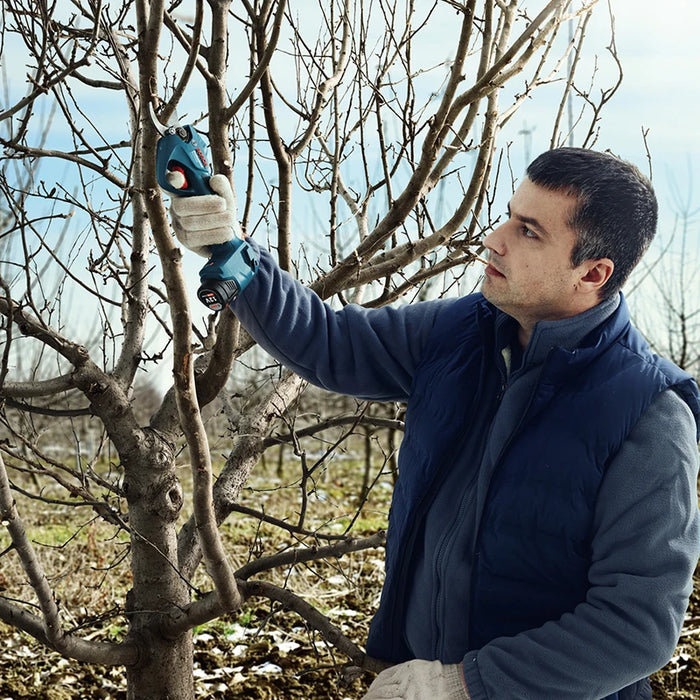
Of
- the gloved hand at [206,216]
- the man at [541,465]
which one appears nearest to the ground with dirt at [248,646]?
the man at [541,465]

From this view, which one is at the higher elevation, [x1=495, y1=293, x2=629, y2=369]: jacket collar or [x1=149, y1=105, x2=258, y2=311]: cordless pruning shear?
[x1=149, y1=105, x2=258, y2=311]: cordless pruning shear

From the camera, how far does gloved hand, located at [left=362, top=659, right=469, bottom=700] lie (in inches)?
67.8

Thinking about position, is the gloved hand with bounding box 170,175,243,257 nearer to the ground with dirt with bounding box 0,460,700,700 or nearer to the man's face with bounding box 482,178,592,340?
the man's face with bounding box 482,178,592,340

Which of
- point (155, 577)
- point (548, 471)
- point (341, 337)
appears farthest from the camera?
point (155, 577)

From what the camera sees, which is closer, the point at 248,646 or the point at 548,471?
the point at 548,471

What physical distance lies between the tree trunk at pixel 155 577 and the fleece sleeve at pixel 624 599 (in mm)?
1204

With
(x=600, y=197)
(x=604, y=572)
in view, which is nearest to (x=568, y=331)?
(x=600, y=197)

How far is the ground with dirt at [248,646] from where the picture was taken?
12.0 feet

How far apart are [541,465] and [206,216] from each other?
0.89 metres

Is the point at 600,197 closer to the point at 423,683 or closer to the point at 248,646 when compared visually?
the point at 423,683

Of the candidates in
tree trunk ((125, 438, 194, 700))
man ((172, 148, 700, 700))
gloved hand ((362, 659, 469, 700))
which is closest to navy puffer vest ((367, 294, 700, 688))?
man ((172, 148, 700, 700))

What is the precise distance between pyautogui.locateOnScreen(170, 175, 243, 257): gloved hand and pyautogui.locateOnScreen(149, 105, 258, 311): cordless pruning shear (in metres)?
0.02

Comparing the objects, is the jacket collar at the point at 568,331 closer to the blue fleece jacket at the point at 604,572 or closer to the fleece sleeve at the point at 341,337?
the blue fleece jacket at the point at 604,572

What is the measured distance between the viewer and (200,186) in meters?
1.77
